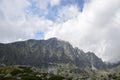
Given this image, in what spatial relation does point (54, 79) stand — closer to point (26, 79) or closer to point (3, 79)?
point (26, 79)

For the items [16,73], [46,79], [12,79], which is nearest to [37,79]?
[46,79]

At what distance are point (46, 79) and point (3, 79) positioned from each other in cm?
3135

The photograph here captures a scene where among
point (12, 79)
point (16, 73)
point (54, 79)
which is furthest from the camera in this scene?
point (16, 73)

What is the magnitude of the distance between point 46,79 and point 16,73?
37.5m

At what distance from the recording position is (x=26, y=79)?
16450 centimetres

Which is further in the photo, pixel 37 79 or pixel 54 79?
pixel 54 79

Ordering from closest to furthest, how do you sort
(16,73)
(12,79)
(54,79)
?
(12,79), (54,79), (16,73)

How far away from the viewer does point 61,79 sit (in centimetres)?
18262

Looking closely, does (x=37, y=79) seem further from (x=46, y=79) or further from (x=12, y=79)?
(x=12, y=79)

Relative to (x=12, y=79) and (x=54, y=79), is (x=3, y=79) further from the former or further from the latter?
(x=54, y=79)

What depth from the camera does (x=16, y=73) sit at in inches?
7825

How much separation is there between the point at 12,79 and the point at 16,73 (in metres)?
36.1

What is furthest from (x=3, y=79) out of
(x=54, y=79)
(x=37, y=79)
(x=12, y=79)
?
(x=54, y=79)

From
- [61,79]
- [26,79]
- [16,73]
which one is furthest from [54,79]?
[16,73]
